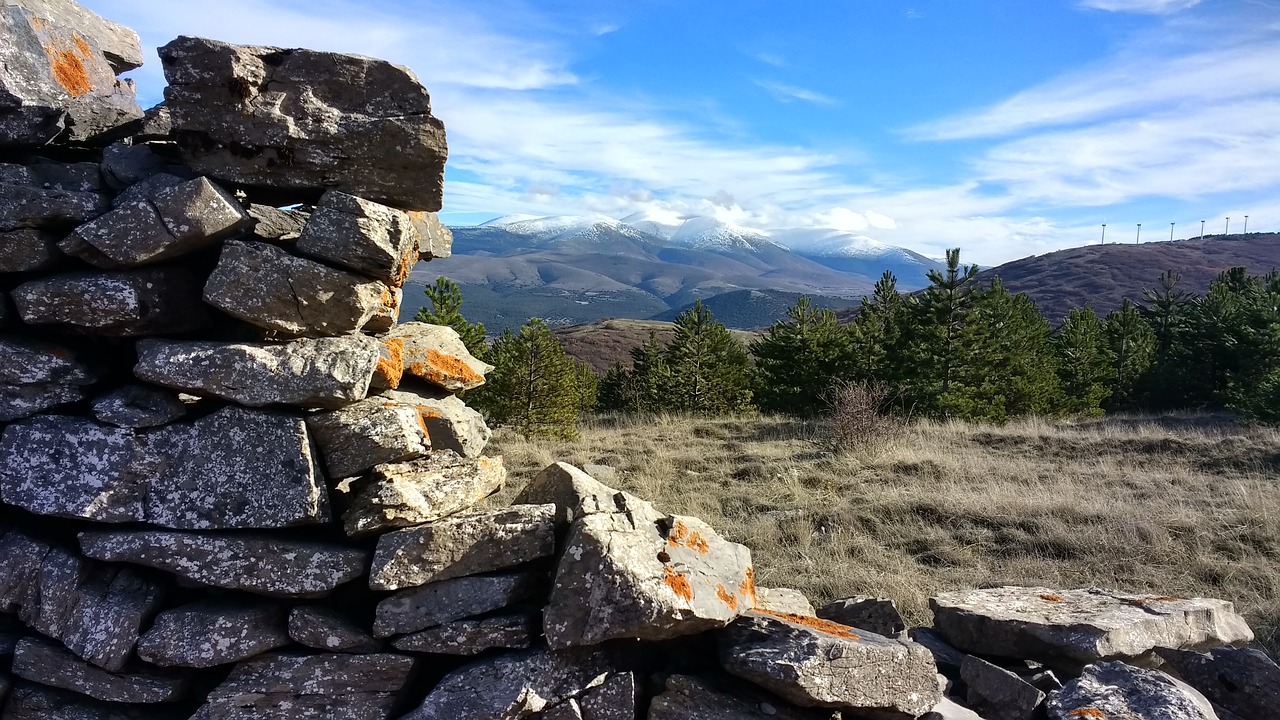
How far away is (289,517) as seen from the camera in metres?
4.93

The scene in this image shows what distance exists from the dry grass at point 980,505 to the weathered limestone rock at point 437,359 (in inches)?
162

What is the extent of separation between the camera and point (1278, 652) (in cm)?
657

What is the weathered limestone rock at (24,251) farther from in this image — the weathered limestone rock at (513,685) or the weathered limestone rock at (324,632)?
the weathered limestone rock at (513,685)

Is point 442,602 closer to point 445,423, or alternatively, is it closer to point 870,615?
point 445,423

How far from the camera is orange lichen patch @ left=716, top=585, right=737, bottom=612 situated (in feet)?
16.8

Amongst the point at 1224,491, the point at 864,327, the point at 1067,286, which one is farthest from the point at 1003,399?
the point at 1067,286

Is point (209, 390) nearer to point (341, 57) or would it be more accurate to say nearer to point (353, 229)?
point (353, 229)

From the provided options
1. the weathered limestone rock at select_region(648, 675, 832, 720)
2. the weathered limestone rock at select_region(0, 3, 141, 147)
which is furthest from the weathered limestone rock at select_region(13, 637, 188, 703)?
the weathered limestone rock at select_region(0, 3, 141, 147)

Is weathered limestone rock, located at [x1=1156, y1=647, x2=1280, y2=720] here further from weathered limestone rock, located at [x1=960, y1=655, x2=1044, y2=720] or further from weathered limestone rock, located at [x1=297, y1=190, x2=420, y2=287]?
weathered limestone rock, located at [x1=297, y1=190, x2=420, y2=287]

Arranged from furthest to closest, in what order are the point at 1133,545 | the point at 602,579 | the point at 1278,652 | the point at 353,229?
1. the point at 1133,545
2. the point at 1278,652
3. the point at 353,229
4. the point at 602,579

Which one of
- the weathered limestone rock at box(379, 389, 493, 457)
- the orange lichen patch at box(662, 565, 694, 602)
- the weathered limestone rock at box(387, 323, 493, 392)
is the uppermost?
the weathered limestone rock at box(387, 323, 493, 392)

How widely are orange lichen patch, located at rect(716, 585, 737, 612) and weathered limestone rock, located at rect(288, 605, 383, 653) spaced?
7.82ft

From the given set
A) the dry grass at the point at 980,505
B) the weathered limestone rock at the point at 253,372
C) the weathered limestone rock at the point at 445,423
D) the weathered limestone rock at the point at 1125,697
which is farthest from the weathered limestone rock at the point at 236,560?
the dry grass at the point at 980,505

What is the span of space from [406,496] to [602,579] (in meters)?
1.47
